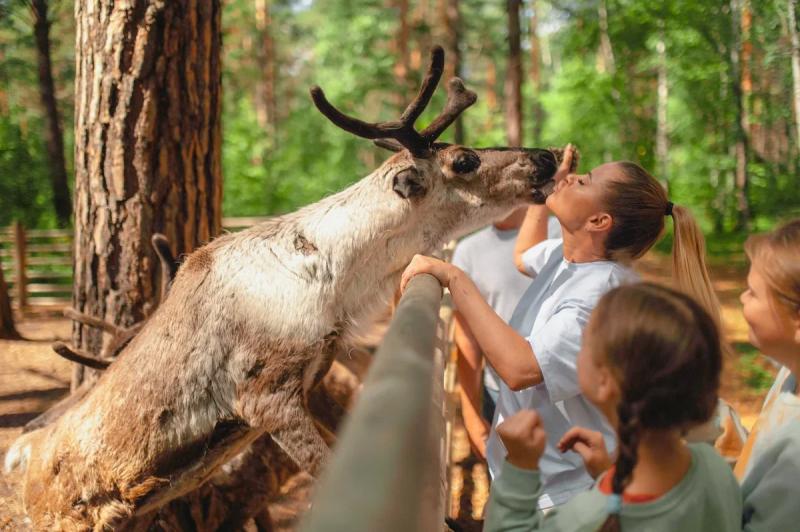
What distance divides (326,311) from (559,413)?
106cm

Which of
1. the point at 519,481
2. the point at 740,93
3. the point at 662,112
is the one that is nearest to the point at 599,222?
the point at 519,481

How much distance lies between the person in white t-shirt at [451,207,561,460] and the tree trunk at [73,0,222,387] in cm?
188

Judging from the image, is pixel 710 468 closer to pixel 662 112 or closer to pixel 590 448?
pixel 590 448

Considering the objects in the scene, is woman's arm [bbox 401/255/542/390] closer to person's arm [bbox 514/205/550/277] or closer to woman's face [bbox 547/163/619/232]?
woman's face [bbox 547/163/619/232]

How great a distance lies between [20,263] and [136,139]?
8863 millimetres

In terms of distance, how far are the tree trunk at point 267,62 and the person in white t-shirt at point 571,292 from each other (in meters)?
26.5

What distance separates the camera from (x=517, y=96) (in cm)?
1623

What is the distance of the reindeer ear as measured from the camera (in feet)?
10.4

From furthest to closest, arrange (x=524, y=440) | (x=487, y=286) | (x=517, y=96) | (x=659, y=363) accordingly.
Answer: (x=517, y=96)
(x=487, y=286)
(x=524, y=440)
(x=659, y=363)

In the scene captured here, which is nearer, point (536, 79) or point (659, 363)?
point (659, 363)

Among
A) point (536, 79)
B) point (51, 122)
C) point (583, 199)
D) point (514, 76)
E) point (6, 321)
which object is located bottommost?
point (6, 321)

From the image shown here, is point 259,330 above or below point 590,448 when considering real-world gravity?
above

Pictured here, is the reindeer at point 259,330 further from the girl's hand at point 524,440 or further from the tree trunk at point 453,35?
the tree trunk at point 453,35

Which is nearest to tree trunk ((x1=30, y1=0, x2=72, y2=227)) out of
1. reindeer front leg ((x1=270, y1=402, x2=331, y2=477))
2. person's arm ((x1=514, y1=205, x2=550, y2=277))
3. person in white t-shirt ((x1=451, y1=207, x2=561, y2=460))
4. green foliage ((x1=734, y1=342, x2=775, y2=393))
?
person in white t-shirt ((x1=451, y1=207, x2=561, y2=460))
